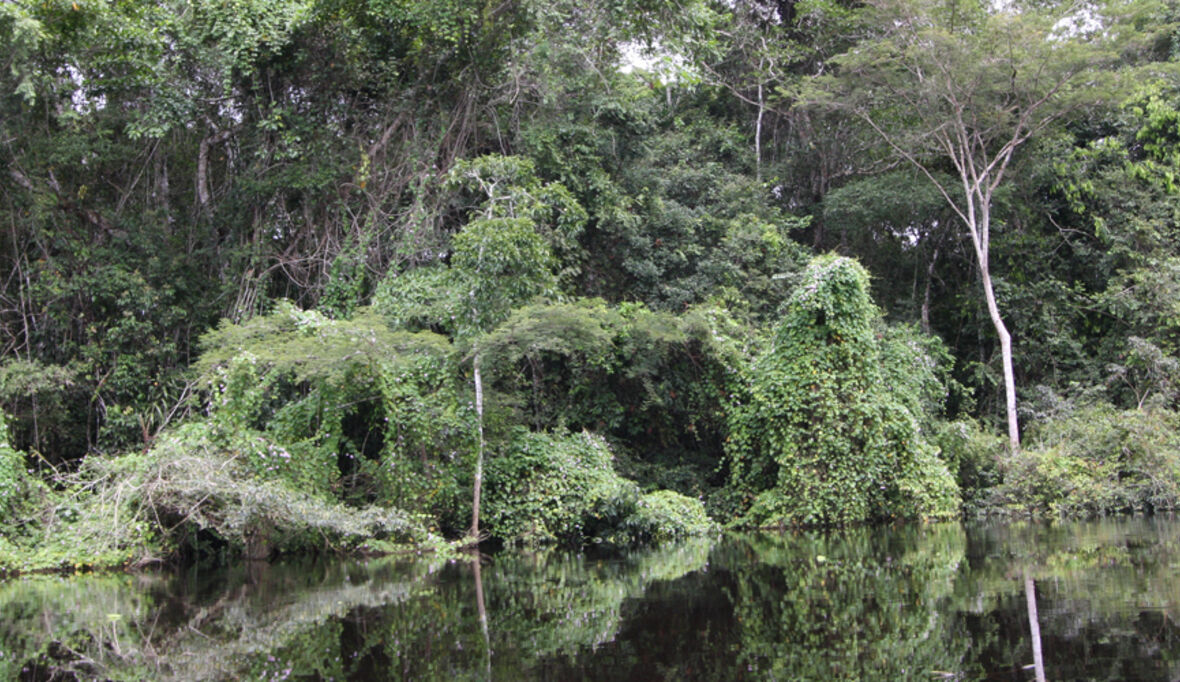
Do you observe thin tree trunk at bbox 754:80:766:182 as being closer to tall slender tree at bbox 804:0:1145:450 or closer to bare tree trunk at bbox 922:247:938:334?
tall slender tree at bbox 804:0:1145:450

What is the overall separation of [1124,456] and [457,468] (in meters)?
9.71

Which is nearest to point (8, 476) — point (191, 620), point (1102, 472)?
point (191, 620)

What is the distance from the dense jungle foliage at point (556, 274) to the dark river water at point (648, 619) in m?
2.48

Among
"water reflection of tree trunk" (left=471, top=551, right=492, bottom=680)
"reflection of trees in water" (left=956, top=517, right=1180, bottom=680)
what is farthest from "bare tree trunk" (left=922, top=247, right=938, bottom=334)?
"water reflection of tree trunk" (left=471, top=551, right=492, bottom=680)

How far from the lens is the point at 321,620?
19.6ft

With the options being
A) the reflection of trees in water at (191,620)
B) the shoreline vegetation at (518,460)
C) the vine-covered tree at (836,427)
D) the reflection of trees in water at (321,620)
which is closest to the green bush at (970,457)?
the shoreline vegetation at (518,460)

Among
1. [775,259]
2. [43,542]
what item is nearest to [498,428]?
[43,542]

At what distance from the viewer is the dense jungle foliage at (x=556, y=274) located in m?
11.3

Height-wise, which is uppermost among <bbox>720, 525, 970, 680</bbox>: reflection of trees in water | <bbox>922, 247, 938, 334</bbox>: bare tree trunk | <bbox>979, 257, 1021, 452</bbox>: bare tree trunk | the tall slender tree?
the tall slender tree

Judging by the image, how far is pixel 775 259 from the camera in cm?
1694

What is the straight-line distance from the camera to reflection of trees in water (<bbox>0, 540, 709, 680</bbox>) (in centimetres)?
470

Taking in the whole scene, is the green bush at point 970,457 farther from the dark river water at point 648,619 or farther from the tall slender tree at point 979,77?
the dark river water at point 648,619

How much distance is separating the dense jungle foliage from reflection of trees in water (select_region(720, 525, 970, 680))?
3.41 metres

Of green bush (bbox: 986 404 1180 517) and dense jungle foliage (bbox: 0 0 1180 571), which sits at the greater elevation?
dense jungle foliage (bbox: 0 0 1180 571)
